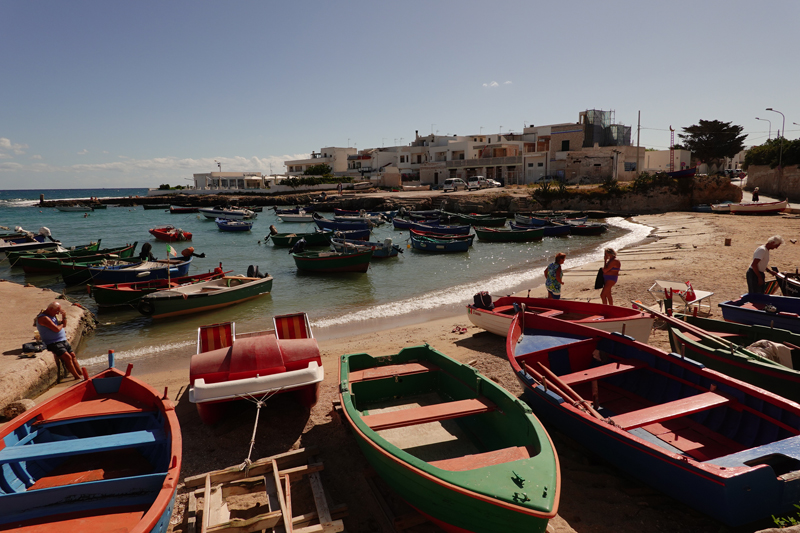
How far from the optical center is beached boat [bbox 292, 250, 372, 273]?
21.6 metres

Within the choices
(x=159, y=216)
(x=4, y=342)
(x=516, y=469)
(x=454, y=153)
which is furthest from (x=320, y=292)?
(x=159, y=216)

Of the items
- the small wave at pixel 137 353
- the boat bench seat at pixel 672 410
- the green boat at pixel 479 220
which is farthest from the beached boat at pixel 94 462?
the green boat at pixel 479 220

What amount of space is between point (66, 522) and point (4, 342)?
937 centimetres

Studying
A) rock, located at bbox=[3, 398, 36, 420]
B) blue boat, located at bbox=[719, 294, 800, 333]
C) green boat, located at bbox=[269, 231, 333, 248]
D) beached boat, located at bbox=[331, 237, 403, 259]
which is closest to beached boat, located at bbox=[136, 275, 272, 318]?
rock, located at bbox=[3, 398, 36, 420]

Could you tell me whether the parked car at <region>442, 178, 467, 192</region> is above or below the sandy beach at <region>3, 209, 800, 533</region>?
above

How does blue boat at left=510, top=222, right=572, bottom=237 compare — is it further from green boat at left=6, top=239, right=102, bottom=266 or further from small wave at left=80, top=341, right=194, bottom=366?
green boat at left=6, top=239, right=102, bottom=266

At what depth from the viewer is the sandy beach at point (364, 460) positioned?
4766 mm

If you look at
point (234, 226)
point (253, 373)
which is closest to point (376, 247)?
point (253, 373)

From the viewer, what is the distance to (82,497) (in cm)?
437

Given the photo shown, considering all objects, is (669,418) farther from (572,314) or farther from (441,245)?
(441,245)

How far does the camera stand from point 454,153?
70.6m

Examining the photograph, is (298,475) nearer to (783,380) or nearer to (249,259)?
(783,380)

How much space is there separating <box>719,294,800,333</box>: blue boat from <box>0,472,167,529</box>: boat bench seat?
9580 millimetres

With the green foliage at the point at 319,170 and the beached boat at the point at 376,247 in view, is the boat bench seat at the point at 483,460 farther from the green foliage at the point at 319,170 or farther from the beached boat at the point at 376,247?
the green foliage at the point at 319,170
